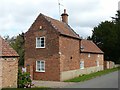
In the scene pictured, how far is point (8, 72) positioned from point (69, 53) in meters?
13.9

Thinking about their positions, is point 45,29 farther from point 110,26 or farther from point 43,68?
point 110,26

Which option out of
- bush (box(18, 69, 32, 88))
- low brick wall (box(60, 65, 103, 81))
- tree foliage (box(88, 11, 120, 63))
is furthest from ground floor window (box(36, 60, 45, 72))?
tree foliage (box(88, 11, 120, 63))

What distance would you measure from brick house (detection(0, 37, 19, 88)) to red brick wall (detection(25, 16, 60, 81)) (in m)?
9.77

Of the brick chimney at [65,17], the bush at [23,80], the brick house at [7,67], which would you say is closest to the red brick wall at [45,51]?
the bush at [23,80]

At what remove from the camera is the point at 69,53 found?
107 feet

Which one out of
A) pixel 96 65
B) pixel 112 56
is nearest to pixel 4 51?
pixel 96 65

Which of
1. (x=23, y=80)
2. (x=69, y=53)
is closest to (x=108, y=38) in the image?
(x=69, y=53)

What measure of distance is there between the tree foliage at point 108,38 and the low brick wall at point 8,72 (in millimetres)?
47109

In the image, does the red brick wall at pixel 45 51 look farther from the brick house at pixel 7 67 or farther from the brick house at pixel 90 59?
the brick house at pixel 7 67

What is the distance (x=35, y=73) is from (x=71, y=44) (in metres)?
5.94

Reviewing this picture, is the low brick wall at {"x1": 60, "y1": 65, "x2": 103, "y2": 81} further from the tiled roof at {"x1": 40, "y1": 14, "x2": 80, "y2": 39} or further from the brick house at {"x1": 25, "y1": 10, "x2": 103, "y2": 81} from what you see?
the tiled roof at {"x1": 40, "y1": 14, "x2": 80, "y2": 39}

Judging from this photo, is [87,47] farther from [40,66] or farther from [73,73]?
[40,66]

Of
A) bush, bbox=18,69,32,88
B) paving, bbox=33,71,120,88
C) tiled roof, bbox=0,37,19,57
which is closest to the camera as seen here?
tiled roof, bbox=0,37,19,57

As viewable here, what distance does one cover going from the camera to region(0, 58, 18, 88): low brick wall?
19047 millimetres
